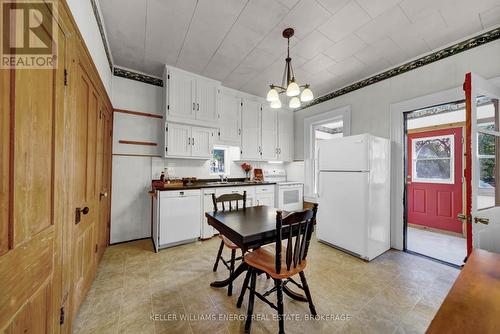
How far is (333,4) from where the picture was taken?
183 cm

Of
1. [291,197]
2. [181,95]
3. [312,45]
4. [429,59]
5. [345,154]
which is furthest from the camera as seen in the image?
[291,197]

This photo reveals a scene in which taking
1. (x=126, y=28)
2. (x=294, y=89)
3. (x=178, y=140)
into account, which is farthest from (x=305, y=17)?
(x=178, y=140)

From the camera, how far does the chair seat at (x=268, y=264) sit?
1.42 m

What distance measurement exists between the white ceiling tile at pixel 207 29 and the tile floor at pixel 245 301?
2787 millimetres

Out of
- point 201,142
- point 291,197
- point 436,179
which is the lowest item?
point 291,197

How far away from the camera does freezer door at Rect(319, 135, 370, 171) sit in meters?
2.51

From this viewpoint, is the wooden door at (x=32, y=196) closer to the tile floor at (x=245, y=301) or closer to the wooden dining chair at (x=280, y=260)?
the tile floor at (x=245, y=301)

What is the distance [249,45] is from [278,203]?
9.29 ft

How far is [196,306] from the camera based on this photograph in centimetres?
168

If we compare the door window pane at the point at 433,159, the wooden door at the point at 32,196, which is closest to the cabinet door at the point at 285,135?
the door window pane at the point at 433,159

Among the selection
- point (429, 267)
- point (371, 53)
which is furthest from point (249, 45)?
point (429, 267)

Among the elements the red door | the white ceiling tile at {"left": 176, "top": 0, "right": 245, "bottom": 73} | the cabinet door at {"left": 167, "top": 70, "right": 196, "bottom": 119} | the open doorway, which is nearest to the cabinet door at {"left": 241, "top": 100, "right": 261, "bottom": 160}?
the cabinet door at {"left": 167, "top": 70, "right": 196, "bottom": 119}

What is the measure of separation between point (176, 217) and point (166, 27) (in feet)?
8.00

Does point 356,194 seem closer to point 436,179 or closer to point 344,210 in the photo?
point 344,210
